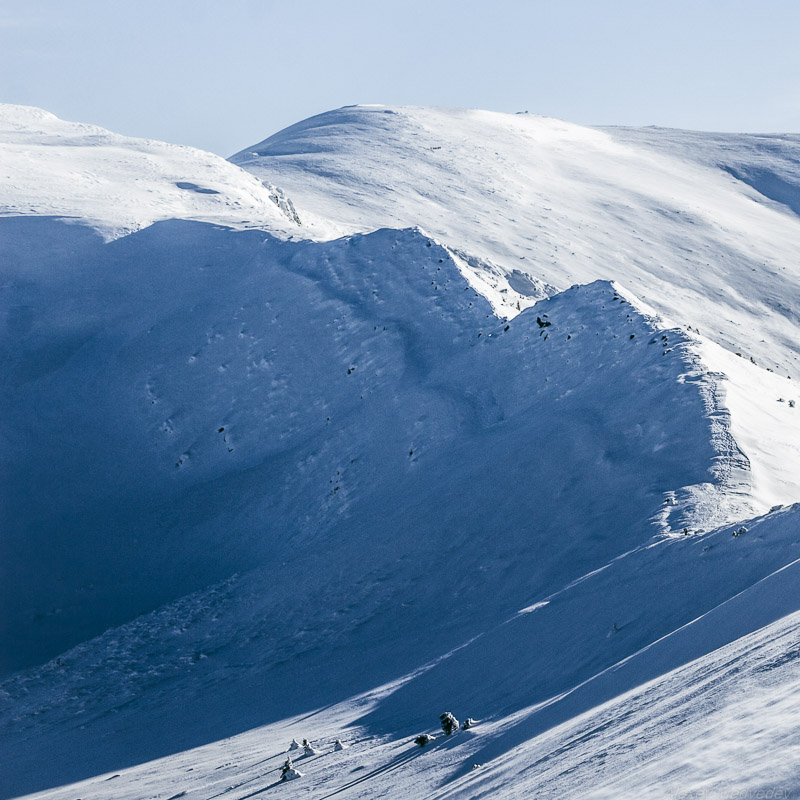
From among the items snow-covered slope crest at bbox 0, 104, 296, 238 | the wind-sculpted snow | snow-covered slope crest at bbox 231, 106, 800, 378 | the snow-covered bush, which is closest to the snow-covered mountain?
the wind-sculpted snow

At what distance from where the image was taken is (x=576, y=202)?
154 ft

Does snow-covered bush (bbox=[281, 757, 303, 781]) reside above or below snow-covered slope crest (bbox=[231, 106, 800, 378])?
below

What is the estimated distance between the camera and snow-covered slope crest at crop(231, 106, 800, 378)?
37.7 meters

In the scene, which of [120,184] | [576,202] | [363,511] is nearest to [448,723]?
[363,511]

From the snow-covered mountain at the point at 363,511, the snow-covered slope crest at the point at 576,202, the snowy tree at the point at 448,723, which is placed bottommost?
the snowy tree at the point at 448,723

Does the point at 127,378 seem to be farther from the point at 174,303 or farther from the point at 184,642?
the point at 184,642

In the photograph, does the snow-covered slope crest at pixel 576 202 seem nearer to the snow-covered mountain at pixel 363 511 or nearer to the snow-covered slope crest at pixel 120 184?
the snow-covered mountain at pixel 363 511

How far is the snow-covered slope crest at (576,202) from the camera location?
1484 inches

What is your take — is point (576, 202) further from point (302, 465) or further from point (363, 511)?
point (363, 511)

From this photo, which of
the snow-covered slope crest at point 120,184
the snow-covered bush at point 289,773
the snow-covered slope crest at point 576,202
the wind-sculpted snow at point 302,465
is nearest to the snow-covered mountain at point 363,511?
the wind-sculpted snow at point 302,465

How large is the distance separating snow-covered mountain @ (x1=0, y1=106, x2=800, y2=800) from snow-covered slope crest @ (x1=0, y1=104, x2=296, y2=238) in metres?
0.20

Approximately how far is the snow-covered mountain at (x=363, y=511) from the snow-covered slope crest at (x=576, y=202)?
3.85 ft

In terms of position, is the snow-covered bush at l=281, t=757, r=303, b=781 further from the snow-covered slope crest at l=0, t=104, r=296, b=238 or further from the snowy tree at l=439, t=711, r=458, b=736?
the snow-covered slope crest at l=0, t=104, r=296, b=238

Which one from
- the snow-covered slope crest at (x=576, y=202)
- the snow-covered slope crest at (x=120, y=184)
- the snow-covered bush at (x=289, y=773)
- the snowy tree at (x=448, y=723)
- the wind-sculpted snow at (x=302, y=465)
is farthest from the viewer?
the snow-covered slope crest at (x=576, y=202)
